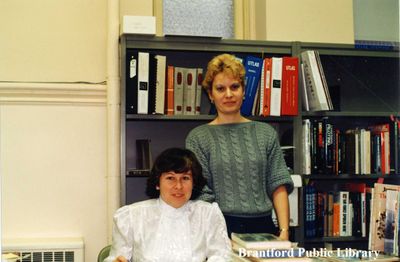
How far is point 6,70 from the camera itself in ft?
6.65

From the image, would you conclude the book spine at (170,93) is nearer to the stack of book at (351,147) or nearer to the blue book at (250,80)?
the blue book at (250,80)

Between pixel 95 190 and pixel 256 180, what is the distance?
80 centimetres

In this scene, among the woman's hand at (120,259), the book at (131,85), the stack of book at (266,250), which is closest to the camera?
the stack of book at (266,250)

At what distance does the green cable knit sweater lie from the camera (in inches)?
62.8

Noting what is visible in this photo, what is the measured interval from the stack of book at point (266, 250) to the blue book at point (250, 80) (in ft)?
2.69

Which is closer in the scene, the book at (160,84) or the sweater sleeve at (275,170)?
the sweater sleeve at (275,170)

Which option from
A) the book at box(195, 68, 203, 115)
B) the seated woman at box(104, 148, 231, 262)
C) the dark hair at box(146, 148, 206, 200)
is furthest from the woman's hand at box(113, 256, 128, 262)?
the book at box(195, 68, 203, 115)

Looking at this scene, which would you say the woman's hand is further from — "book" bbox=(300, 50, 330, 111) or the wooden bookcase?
"book" bbox=(300, 50, 330, 111)

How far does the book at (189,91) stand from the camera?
196cm

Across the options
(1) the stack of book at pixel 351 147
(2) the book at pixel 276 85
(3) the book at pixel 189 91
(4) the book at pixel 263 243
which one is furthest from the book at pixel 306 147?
(4) the book at pixel 263 243

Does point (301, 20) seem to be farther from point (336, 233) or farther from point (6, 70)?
point (6, 70)

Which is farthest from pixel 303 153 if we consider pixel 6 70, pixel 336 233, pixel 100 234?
pixel 6 70

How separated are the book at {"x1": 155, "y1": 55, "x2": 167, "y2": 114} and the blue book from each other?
33cm

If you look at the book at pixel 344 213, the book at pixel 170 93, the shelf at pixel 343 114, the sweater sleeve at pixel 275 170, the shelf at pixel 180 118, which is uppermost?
the book at pixel 170 93
